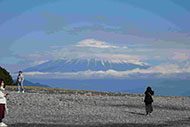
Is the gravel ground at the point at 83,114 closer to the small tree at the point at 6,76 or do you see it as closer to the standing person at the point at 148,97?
the standing person at the point at 148,97

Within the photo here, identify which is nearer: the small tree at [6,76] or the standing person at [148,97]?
the standing person at [148,97]

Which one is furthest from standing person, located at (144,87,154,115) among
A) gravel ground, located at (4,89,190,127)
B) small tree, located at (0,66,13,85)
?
small tree, located at (0,66,13,85)

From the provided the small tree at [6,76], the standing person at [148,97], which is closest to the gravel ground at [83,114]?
the standing person at [148,97]

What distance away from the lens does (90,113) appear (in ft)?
86.4

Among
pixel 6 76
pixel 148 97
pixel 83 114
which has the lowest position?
pixel 83 114

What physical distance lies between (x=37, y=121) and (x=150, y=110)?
Result: 30.0 feet

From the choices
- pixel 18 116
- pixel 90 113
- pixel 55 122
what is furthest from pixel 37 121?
pixel 90 113

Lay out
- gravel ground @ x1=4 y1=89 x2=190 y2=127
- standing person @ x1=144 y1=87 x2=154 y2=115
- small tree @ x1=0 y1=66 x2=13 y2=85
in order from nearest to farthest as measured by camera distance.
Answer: gravel ground @ x1=4 y1=89 x2=190 y2=127, standing person @ x1=144 y1=87 x2=154 y2=115, small tree @ x1=0 y1=66 x2=13 y2=85

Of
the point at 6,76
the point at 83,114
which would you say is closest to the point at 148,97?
the point at 83,114

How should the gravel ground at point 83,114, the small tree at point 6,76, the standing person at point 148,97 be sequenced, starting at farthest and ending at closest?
1. the small tree at point 6,76
2. the standing person at point 148,97
3. the gravel ground at point 83,114

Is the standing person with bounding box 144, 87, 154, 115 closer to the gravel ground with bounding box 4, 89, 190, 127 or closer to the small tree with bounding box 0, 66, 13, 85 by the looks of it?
the gravel ground with bounding box 4, 89, 190, 127

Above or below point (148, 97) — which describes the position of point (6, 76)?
above

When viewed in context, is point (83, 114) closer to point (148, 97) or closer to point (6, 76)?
point (148, 97)

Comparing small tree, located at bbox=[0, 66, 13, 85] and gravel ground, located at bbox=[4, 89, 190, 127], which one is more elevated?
small tree, located at bbox=[0, 66, 13, 85]
